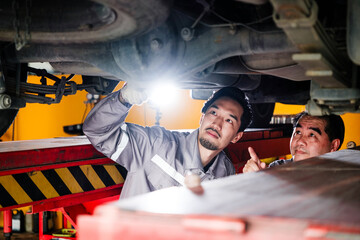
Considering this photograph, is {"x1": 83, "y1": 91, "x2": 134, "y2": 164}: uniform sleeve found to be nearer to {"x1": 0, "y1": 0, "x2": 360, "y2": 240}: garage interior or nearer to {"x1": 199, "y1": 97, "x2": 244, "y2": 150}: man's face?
{"x1": 0, "y1": 0, "x2": 360, "y2": 240}: garage interior

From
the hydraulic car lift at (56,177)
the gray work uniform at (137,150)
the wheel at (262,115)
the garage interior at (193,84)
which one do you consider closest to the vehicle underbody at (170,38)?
the garage interior at (193,84)

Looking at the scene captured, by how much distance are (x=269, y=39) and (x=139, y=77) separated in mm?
576

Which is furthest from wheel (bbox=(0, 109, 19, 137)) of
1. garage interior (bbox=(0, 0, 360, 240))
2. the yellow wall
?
the yellow wall

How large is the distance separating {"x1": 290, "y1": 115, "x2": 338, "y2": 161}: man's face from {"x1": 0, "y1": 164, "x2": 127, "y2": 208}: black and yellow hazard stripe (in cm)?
124

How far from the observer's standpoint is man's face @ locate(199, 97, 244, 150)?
105 inches

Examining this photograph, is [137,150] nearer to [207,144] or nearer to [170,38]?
[207,144]

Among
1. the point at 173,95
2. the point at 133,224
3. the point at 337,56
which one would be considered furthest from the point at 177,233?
the point at 173,95

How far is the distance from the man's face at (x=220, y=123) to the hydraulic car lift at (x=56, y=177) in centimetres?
65

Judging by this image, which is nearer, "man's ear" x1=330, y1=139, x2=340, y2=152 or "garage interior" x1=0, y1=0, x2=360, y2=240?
"garage interior" x1=0, y1=0, x2=360, y2=240

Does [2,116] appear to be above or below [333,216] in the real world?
above

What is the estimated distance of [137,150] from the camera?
8.23 feet

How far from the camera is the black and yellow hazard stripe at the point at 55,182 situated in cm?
220

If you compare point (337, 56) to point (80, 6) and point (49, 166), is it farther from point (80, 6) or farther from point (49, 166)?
point (49, 166)

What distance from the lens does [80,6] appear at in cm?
163
